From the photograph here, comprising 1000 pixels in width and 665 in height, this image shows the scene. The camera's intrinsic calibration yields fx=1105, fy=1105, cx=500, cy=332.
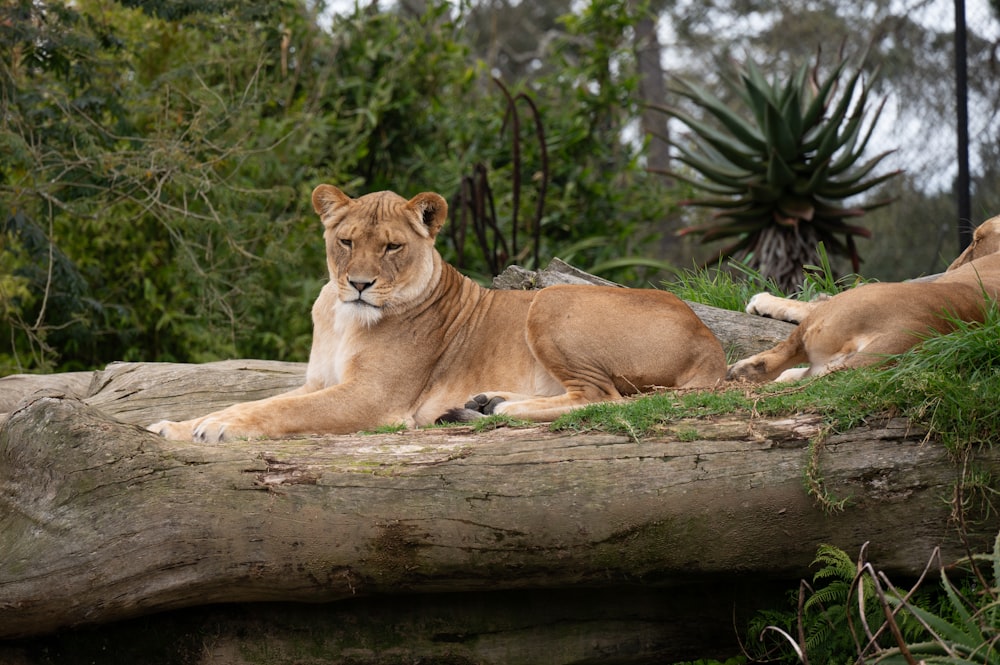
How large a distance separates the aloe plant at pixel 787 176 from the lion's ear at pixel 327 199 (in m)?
3.85

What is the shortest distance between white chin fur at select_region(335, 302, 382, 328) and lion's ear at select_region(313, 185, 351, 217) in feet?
1.51

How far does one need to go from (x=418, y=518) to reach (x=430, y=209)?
1825 mm

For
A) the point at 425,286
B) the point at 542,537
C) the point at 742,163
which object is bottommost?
the point at 542,537

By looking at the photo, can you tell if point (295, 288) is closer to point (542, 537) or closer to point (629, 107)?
point (629, 107)

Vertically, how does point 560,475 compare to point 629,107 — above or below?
below

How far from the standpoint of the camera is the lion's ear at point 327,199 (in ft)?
16.2

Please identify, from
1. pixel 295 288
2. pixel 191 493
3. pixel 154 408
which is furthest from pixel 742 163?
pixel 191 493

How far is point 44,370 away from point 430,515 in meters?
4.93

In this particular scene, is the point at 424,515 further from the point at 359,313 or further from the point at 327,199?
the point at 327,199

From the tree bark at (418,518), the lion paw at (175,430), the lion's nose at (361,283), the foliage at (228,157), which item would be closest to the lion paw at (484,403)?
the lion's nose at (361,283)

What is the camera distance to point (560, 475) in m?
3.66

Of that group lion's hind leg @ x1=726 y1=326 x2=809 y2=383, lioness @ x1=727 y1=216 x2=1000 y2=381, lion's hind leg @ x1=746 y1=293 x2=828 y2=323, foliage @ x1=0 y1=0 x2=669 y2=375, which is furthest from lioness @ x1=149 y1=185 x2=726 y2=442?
foliage @ x1=0 y1=0 x2=669 y2=375

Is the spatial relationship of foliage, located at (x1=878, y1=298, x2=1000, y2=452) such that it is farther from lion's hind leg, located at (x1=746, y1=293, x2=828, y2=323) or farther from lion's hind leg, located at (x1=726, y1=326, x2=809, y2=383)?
lion's hind leg, located at (x1=746, y1=293, x2=828, y2=323)

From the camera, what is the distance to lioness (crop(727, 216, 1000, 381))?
4289 millimetres
